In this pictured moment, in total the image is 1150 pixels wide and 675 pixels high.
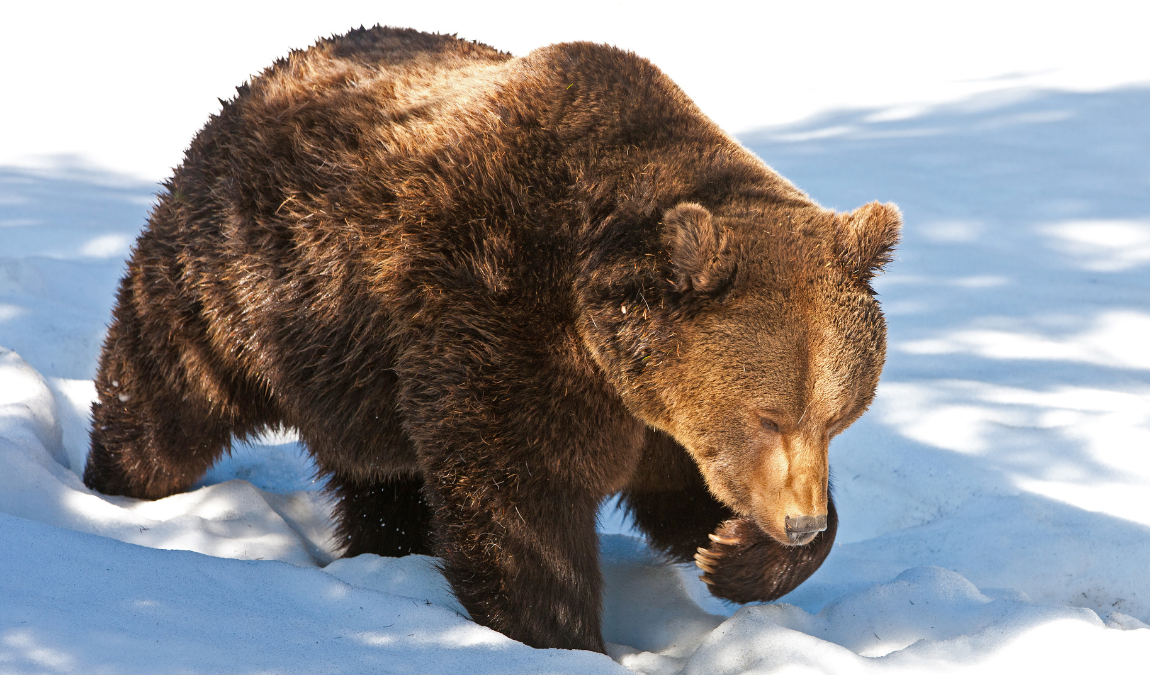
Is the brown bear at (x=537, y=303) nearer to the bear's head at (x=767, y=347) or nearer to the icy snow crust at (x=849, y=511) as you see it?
the bear's head at (x=767, y=347)

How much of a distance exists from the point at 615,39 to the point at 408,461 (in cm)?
1060

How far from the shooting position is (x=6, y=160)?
28.1 ft

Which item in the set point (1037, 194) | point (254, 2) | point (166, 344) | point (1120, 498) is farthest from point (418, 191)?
point (254, 2)

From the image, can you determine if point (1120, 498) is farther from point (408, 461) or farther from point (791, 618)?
point (408, 461)

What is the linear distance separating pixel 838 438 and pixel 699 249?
2.78 m

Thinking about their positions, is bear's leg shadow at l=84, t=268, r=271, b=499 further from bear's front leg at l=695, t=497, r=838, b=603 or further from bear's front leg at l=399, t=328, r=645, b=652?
bear's front leg at l=695, t=497, r=838, b=603

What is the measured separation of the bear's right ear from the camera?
2.85 m

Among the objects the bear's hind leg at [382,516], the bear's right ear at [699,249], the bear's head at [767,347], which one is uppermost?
the bear's right ear at [699,249]

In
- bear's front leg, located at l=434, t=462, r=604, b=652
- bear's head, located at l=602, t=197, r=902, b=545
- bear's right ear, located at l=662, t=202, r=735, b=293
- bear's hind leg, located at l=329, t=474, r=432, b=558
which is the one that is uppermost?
bear's right ear, located at l=662, t=202, r=735, b=293

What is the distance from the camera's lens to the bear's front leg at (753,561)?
355cm

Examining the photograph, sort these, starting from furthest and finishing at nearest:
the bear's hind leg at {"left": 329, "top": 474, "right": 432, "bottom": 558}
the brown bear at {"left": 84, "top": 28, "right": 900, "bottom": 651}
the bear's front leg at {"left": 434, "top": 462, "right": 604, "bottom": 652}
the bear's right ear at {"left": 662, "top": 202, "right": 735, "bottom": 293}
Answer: the bear's hind leg at {"left": 329, "top": 474, "right": 432, "bottom": 558}, the bear's front leg at {"left": 434, "top": 462, "right": 604, "bottom": 652}, the brown bear at {"left": 84, "top": 28, "right": 900, "bottom": 651}, the bear's right ear at {"left": 662, "top": 202, "right": 735, "bottom": 293}

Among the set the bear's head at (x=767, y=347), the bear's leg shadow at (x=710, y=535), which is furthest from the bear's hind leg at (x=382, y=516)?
the bear's head at (x=767, y=347)

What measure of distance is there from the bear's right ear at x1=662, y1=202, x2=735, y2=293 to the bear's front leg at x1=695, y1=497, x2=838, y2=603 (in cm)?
107

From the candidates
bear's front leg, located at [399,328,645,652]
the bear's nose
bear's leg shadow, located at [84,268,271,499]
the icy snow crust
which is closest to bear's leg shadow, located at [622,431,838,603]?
the icy snow crust
